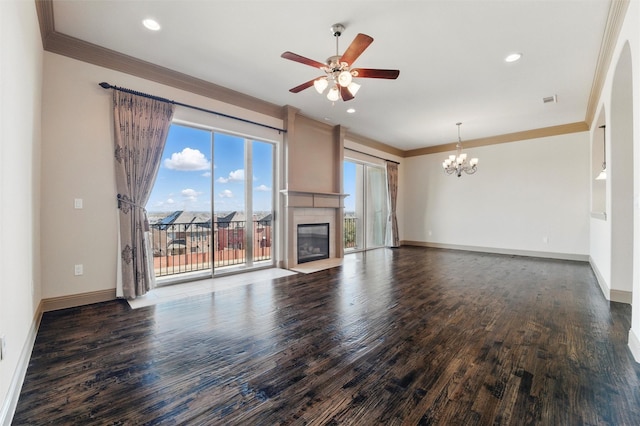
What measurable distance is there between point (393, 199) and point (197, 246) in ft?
18.5

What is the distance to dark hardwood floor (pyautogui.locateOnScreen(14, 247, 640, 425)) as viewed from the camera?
1.57 meters

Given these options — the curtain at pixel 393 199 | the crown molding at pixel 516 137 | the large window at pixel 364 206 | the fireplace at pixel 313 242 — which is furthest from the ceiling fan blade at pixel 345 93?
the crown molding at pixel 516 137

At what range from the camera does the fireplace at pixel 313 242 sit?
5918 mm

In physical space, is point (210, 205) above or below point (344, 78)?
below

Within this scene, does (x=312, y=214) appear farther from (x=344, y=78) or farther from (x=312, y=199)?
(x=344, y=78)

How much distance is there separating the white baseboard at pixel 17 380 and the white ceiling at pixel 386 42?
298cm

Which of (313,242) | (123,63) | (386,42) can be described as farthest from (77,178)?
(313,242)

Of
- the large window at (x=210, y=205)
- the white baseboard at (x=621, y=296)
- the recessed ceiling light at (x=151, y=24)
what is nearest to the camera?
the recessed ceiling light at (x=151, y=24)

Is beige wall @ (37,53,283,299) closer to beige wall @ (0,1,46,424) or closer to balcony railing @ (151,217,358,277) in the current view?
beige wall @ (0,1,46,424)

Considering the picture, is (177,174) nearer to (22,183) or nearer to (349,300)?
(22,183)

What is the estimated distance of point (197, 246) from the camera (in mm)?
4621

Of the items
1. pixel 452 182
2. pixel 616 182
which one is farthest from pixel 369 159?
pixel 616 182

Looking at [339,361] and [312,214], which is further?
[312,214]

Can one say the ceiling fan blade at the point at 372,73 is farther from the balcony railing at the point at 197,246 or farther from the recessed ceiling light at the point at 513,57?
the balcony railing at the point at 197,246
